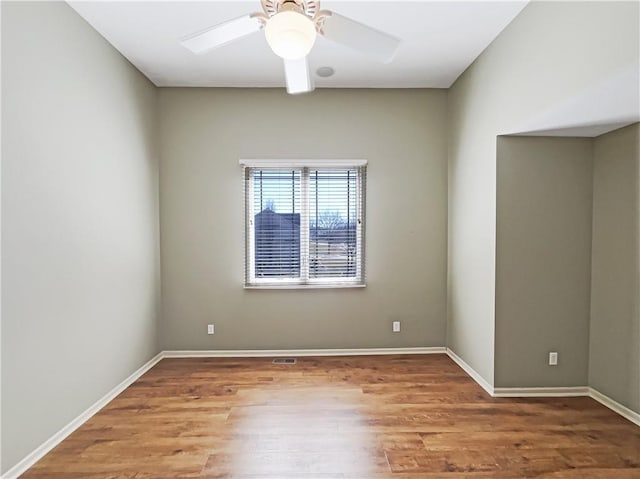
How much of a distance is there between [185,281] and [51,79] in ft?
7.11

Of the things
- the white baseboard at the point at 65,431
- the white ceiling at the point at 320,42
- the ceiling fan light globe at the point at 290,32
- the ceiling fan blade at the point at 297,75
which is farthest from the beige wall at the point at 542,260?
the white baseboard at the point at 65,431

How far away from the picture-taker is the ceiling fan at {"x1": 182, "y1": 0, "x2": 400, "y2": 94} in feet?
4.68

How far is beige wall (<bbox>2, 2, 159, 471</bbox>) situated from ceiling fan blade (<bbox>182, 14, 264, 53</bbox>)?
3.64ft

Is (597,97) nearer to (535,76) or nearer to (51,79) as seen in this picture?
(535,76)

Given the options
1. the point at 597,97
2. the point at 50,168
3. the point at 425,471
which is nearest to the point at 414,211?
the point at 597,97

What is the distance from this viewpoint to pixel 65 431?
91.3 inches

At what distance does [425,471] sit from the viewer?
1.96 m

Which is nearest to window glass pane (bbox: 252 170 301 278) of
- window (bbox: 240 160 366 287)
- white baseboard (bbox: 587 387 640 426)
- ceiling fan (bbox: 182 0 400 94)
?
window (bbox: 240 160 366 287)

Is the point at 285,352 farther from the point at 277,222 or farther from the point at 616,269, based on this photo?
the point at 616,269

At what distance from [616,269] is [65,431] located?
414 centimetres

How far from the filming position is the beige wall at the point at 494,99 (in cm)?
182

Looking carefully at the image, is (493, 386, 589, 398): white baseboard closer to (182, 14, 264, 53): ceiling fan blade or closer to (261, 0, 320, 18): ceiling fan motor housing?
(261, 0, 320, 18): ceiling fan motor housing

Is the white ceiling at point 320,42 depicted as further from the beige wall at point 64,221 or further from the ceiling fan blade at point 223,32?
the ceiling fan blade at point 223,32

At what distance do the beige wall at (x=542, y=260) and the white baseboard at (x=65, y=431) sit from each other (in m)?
3.19
